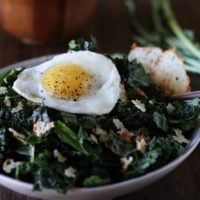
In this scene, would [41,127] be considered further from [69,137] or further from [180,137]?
[180,137]

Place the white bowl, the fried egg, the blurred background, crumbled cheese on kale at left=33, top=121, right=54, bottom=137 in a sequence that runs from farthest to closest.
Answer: the blurred background
the fried egg
crumbled cheese on kale at left=33, top=121, right=54, bottom=137
the white bowl

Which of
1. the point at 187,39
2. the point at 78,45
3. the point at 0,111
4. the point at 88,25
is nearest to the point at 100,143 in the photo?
the point at 0,111

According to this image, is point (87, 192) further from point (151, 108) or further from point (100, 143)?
point (151, 108)

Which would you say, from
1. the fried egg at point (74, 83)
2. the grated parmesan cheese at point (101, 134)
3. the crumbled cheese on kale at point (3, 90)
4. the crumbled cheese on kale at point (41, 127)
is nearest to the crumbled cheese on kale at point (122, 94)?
the fried egg at point (74, 83)

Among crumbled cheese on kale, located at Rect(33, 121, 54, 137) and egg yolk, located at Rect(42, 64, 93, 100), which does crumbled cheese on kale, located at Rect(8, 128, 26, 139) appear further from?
egg yolk, located at Rect(42, 64, 93, 100)

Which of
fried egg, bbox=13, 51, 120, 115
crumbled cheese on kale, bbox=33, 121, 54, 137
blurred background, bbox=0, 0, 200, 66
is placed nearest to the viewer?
crumbled cheese on kale, bbox=33, 121, 54, 137

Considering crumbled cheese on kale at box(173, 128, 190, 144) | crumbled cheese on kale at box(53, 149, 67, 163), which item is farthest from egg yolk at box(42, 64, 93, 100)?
crumbled cheese on kale at box(173, 128, 190, 144)
